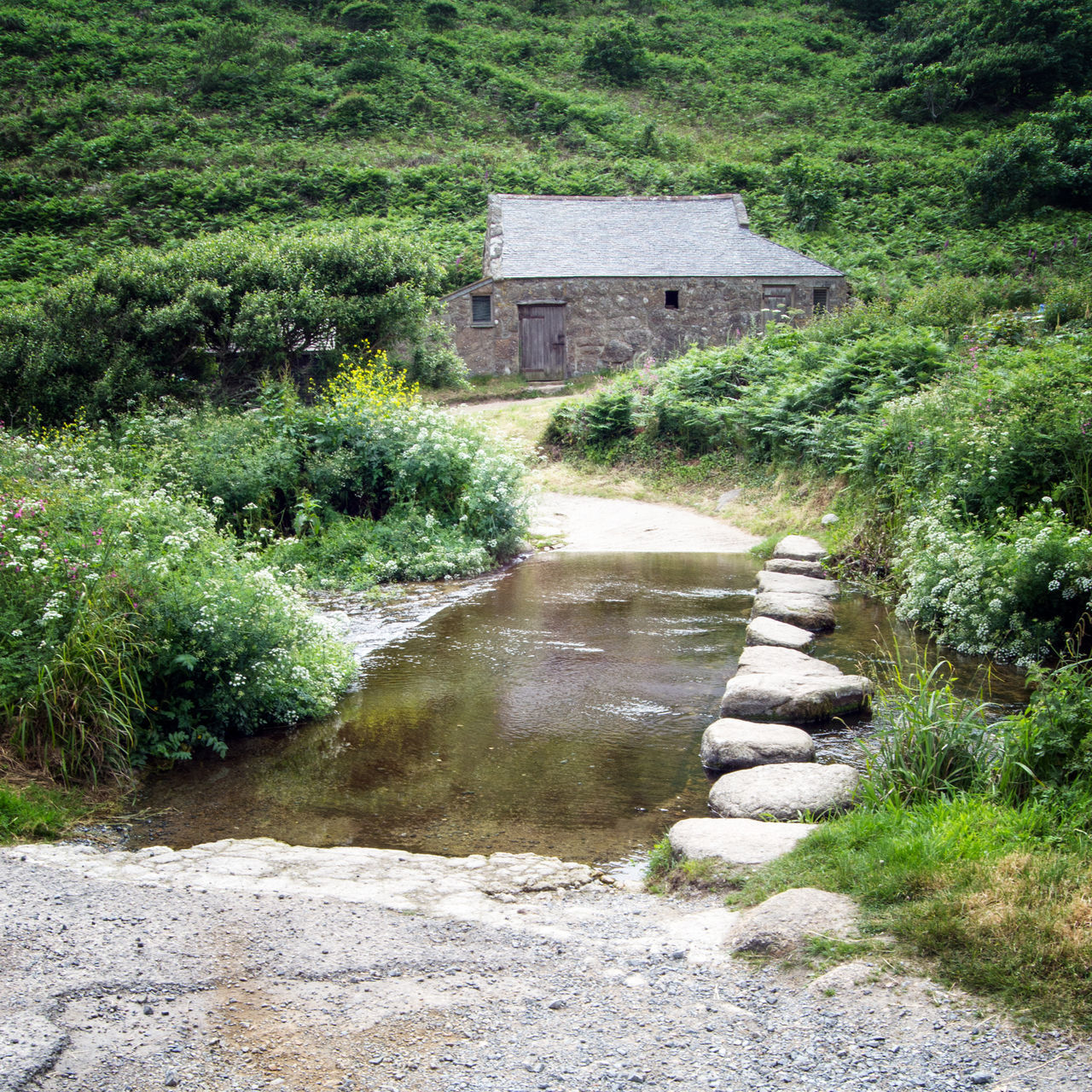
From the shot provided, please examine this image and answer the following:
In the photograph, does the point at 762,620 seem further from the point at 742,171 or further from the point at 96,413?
the point at 742,171

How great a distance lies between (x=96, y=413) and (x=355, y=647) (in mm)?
6901

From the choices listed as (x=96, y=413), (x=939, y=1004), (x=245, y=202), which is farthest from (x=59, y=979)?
(x=245, y=202)

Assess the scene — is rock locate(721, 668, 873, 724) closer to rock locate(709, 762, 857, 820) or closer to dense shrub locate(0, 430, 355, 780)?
rock locate(709, 762, 857, 820)

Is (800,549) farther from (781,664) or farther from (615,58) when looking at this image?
(615,58)

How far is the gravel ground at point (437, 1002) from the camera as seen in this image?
2.52 meters

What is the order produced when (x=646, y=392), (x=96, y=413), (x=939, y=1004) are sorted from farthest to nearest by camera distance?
(x=646, y=392)
(x=96, y=413)
(x=939, y=1004)

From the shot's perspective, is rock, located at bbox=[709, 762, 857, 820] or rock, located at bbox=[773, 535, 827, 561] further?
rock, located at bbox=[773, 535, 827, 561]

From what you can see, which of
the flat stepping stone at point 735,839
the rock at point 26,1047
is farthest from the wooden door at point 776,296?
the rock at point 26,1047

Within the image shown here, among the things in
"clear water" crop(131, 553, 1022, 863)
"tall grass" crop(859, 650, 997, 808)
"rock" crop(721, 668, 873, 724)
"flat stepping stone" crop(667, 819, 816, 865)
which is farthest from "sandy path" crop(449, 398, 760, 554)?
"flat stepping stone" crop(667, 819, 816, 865)

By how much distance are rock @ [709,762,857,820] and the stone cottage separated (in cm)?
1997

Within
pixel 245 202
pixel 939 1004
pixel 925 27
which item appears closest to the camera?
pixel 939 1004

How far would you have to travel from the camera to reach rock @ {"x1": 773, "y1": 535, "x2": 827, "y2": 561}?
31.2ft

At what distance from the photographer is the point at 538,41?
44.6 meters

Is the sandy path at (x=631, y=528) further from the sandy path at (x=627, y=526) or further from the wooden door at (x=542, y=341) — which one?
the wooden door at (x=542, y=341)
